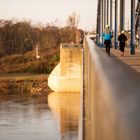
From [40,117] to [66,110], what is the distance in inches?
143

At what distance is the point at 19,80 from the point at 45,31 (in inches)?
1573

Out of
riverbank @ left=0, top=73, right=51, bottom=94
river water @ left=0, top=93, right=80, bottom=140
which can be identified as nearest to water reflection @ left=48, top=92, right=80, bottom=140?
river water @ left=0, top=93, right=80, bottom=140

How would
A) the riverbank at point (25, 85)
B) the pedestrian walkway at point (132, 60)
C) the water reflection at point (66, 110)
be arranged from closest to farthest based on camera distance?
the pedestrian walkway at point (132, 60)
the water reflection at point (66, 110)
the riverbank at point (25, 85)

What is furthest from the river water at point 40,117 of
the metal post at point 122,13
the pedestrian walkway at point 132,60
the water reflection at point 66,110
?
the pedestrian walkway at point 132,60

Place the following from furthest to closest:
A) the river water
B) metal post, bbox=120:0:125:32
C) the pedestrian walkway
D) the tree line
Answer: the tree line < the river water < metal post, bbox=120:0:125:32 < the pedestrian walkway

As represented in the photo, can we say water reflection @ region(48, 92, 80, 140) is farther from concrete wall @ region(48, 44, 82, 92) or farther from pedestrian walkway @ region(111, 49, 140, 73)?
pedestrian walkway @ region(111, 49, 140, 73)

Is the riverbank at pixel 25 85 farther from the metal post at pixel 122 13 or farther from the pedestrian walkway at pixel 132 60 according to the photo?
the pedestrian walkway at pixel 132 60

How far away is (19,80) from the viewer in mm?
80688

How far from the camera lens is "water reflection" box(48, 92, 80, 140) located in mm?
40575

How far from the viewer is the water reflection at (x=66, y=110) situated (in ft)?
133

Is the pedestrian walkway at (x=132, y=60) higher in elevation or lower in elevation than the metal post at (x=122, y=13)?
lower

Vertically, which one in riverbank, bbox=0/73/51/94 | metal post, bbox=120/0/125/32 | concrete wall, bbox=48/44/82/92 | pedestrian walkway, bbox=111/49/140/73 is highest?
metal post, bbox=120/0/125/32

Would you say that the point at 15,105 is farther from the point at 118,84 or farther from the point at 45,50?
the point at 118,84

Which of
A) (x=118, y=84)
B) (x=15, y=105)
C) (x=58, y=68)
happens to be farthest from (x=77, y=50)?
(x=118, y=84)
